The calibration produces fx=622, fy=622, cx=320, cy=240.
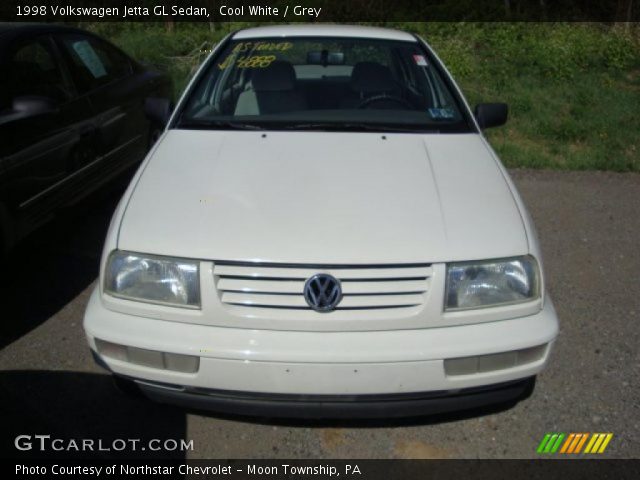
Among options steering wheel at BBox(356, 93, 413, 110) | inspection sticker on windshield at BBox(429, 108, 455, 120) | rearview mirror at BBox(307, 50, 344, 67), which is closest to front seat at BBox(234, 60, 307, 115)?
steering wheel at BBox(356, 93, 413, 110)

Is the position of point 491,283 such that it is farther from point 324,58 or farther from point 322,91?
point 324,58

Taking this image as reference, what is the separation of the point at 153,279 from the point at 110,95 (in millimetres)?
2803

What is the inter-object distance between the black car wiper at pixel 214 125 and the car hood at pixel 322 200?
0.20ft

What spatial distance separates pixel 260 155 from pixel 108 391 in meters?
1.25

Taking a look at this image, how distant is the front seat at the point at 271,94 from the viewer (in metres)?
3.27

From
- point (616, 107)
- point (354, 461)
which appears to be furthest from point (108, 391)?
point (616, 107)

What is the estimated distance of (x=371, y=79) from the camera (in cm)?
347

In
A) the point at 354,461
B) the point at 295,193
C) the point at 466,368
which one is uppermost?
the point at 295,193

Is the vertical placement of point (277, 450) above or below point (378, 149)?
below

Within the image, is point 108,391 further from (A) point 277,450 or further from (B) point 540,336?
(B) point 540,336

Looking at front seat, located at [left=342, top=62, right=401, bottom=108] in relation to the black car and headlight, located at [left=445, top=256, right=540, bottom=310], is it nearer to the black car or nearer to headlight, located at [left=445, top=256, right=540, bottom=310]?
headlight, located at [left=445, top=256, right=540, bottom=310]

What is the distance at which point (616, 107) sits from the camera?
725 centimetres

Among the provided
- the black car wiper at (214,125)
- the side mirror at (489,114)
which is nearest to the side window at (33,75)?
the black car wiper at (214,125)

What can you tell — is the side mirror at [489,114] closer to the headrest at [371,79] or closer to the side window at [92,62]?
the headrest at [371,79]
